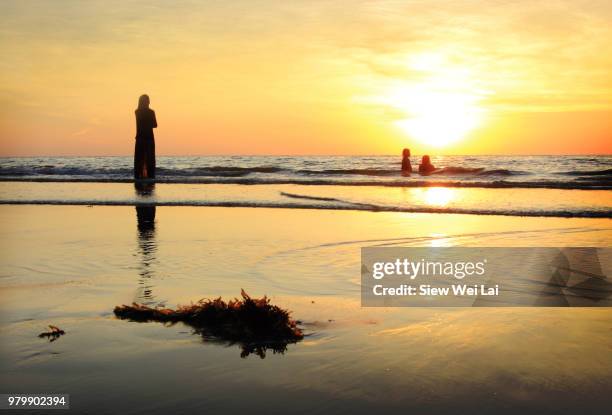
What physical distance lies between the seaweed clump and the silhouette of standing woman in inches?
1172

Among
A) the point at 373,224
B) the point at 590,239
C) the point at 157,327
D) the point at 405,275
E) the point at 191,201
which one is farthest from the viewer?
the point at 191,201

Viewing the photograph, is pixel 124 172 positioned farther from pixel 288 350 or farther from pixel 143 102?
pixel 288 350

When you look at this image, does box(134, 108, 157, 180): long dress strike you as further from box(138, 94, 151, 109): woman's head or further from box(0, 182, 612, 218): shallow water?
box(0, 182, 612, 218): shallow water

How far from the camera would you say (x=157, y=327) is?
531 cm

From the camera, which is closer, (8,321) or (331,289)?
(8,321)

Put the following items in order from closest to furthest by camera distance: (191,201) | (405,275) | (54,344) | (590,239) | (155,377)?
(155,377) → (54,344) → (405,275) → (590,239) → (191,201)

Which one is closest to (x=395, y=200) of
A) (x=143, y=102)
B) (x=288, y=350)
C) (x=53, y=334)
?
(x=288, y=350)

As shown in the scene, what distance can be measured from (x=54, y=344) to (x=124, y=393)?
136cm

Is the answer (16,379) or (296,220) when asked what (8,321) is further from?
(296,220)

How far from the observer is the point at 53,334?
5.08 meters

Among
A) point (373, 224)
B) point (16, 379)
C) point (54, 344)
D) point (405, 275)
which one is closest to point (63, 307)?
point (54, 344)
